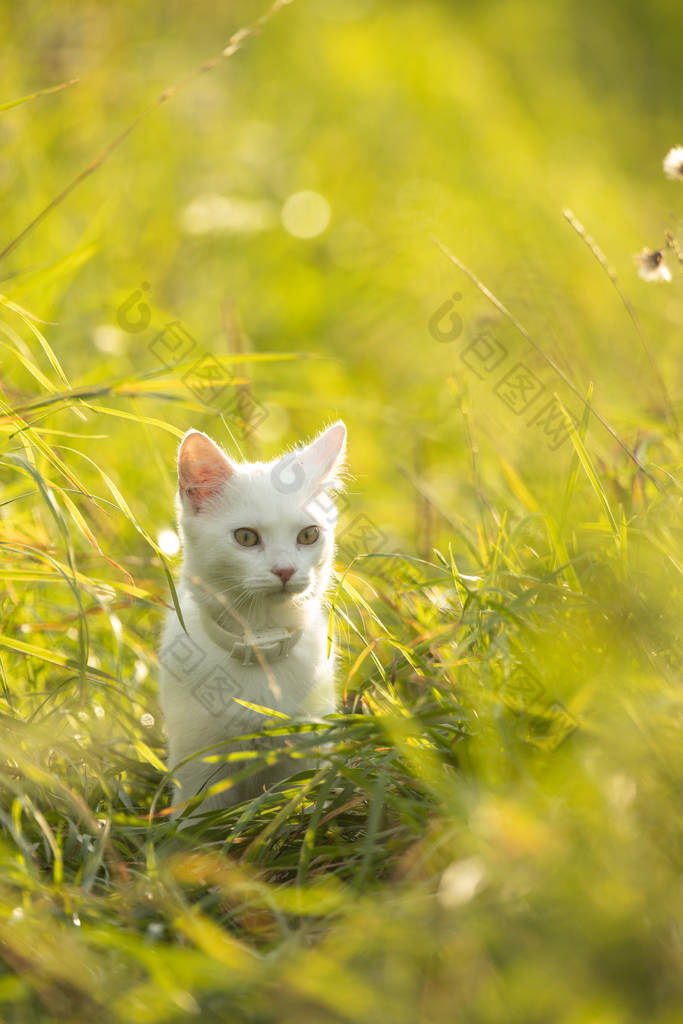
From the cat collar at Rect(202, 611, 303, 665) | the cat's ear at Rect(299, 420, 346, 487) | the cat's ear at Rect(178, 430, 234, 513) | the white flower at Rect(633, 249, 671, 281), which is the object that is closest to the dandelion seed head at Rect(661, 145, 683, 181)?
the white flower at Rect(633, 249, 671, 281)

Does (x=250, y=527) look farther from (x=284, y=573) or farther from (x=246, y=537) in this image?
(x=284, y=573)

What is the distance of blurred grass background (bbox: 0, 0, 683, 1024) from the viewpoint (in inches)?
49.8

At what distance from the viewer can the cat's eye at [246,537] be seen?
7.50 ft

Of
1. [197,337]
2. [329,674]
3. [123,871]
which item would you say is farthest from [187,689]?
[197,337]

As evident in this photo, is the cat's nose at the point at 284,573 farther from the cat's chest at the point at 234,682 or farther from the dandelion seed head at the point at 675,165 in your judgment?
the dandelion seed head at the point at 675,165

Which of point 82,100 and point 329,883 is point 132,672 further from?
point 82,100

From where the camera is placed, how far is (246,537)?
2.30 m

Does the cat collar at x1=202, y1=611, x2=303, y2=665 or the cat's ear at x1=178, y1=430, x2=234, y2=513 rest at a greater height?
the cat's ear at x1=178, y1=430, x2=234, y2=513

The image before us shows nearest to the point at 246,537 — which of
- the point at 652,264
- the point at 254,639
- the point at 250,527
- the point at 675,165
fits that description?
the point at 250,527

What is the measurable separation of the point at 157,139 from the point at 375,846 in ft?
16.6

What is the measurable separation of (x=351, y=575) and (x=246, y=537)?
0.98 feet

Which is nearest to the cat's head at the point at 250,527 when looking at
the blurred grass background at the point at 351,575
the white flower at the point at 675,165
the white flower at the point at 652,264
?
the blurred grass background at the point at 351,575

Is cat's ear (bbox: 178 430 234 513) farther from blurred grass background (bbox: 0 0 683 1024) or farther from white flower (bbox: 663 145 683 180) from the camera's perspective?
white flower (bbox: 663 145 683 180)

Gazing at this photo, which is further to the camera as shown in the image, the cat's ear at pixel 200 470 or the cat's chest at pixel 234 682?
the cat's ear at pixel 200 470
